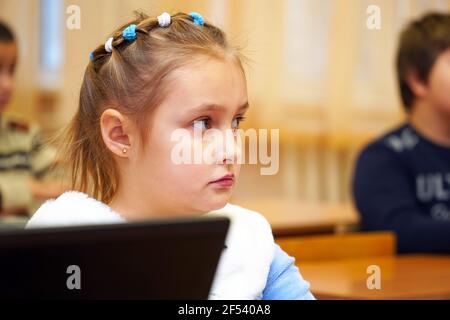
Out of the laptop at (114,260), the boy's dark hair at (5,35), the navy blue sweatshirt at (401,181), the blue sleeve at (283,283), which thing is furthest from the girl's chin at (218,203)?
the boy's dark hair at (5,35)

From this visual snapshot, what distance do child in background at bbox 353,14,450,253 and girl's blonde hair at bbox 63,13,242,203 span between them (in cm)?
149

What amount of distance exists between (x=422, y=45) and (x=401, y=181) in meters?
0.44

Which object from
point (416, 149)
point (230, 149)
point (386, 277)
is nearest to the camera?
point (230, 149)

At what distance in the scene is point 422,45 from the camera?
2.71 metres

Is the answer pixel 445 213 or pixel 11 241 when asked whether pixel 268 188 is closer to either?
pixel 445 213

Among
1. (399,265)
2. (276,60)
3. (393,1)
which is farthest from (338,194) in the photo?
(399,265)

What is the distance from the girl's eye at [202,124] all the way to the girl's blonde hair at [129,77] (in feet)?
0.27

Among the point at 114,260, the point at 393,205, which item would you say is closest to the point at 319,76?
the point at 393,205

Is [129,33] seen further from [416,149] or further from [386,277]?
[416,149]

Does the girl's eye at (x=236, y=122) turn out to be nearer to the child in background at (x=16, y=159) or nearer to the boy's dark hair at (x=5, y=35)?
the child in background at (x=16, y=159)

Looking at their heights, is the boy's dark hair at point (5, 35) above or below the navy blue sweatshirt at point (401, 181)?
above

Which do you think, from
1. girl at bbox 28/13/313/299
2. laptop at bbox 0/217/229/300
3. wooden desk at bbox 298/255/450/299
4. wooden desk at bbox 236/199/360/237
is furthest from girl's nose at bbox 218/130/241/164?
wooden desk at bbox 236/199/360/237

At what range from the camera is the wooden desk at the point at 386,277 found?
1605 millimetres

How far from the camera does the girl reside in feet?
3.44
